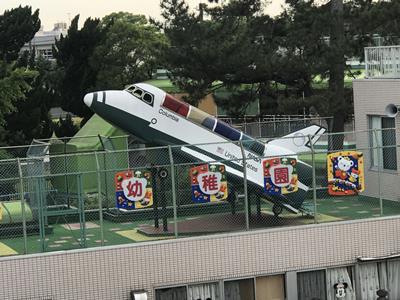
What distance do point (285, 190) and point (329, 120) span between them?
1314cm

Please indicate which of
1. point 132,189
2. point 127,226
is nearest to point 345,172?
point 132,189

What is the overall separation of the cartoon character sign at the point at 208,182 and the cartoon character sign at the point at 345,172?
263cm

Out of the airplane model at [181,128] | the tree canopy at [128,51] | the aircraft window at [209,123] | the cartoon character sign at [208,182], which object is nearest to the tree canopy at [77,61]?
the tree canopy at [128,51]

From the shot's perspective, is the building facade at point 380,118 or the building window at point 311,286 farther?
the building facade at point 380,118

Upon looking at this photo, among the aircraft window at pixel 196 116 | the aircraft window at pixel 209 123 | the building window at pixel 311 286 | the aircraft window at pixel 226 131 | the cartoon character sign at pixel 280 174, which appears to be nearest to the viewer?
the building window at pixel 311 286

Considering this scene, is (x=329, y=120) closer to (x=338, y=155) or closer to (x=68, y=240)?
(x=338, y=155)

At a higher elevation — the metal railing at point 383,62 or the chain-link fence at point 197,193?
the metal railing at point 383,62

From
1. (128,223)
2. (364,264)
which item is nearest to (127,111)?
(128,223)

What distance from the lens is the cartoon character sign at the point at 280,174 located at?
19.7 meters

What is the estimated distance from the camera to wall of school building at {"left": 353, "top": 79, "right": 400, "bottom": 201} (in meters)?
22.8

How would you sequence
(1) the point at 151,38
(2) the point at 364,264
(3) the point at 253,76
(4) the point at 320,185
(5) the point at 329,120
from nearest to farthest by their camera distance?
1. (2) the point at 364,264
2. (4) the point at 320,185
3. (5) the point at 329,120
4. (3) the point at 253,76
5. (1) the point at 151,38

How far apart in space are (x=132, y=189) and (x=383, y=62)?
8.47 metres

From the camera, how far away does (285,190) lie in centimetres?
1988

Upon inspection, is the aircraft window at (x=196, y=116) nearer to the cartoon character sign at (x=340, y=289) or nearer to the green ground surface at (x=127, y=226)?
the green ground surface at (x=127, y=226)
